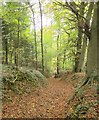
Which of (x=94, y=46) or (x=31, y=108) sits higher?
(x=94, y=46)

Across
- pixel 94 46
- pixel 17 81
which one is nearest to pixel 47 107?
pixel 17 81

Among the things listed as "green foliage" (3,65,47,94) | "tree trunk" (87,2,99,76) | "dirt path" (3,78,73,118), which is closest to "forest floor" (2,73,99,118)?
"dirt path" (3,78,73,118)

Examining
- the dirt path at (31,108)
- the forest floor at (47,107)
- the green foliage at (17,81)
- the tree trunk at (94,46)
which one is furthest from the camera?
the green foliage at (17,81)

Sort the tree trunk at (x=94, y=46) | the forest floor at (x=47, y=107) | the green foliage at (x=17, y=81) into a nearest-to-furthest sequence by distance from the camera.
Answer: the forest floor at (x=47, y=107)
the tree trunk at (x=94, y=46)
the green foliage at (x=17, y=81)

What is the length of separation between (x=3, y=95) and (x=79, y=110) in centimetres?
373

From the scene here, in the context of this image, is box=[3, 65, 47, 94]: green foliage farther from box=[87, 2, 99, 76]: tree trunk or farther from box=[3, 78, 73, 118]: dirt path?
box=[87, 2, 99, 76]: tree trunk

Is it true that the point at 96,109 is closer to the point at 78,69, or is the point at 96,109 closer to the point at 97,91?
the point at 97,91

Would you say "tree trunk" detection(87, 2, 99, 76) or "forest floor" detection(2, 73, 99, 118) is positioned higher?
"tree trunk" detection(87, 2, 99, 76)

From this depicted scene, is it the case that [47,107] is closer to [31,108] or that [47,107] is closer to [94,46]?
[31,108]

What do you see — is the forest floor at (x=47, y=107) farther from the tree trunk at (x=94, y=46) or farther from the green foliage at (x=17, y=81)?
the tree trunk at (x=94, y=46)

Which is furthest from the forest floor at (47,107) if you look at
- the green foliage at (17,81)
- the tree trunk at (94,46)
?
the tree trunk at (94,46)

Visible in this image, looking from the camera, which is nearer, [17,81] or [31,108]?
[31,108]

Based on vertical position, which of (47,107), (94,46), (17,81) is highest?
(94,46)

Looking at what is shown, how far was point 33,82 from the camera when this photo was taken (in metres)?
11.8
